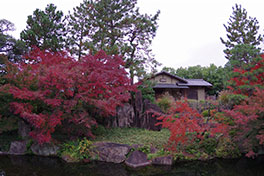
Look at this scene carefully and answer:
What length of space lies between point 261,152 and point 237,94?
2.39 metres

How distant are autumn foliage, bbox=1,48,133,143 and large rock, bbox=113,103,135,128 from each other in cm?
200

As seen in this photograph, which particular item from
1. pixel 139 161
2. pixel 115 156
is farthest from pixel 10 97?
pixel 139 161

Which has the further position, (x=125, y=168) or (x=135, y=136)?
(x=135, y=136)

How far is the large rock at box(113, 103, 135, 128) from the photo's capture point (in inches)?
432

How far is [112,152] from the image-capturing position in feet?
26.0

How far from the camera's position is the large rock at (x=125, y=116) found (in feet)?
36.0

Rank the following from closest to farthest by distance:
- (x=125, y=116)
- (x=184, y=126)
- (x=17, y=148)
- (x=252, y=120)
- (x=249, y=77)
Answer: (x=252, y=120)
(x=184, y=126)
(x=249, y=77)
(x=17, y=148)
(x=125, y=116)

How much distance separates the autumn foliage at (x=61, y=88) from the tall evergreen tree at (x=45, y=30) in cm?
573

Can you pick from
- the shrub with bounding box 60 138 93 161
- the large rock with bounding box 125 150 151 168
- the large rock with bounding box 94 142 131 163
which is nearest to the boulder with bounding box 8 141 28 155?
the shrub with bounding box 60 138 93 161

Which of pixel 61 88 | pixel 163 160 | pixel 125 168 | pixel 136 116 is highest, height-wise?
pixel 61 88

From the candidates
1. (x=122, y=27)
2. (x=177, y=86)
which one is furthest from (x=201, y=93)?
(x=122, y=27)

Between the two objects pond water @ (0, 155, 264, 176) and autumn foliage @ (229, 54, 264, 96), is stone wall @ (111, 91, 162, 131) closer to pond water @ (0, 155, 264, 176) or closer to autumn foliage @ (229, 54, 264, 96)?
pond water @ (0, 155, 264, 176)

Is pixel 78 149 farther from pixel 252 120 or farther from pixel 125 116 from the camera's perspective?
pixel 252 120

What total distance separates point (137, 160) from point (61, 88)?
3.74 metres
